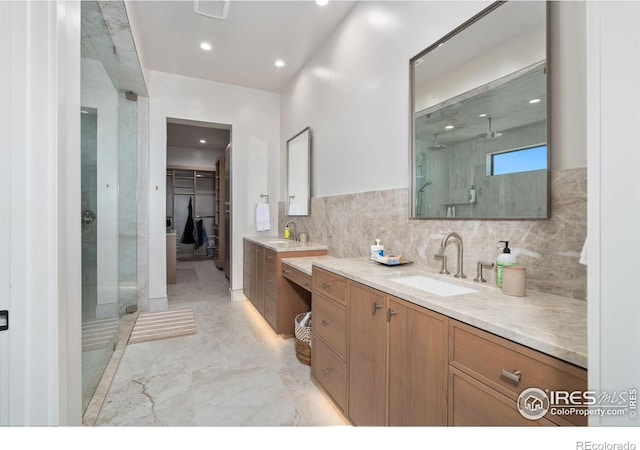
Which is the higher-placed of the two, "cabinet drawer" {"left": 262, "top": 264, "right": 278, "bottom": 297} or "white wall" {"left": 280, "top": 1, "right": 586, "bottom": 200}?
"white wall" {"left": 280, "top": 1, "right": 586, "bottom": 200}

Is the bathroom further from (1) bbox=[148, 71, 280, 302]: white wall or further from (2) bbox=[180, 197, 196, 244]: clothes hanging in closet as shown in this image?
(2) bbox=[180, 197, 196, 244]: clothes hanging in closet

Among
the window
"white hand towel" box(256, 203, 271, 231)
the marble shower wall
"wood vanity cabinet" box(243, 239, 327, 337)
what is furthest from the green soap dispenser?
"white hand towel" box(256, 203, 271, 231)

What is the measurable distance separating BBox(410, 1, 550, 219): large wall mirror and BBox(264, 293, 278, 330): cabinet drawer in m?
1.62

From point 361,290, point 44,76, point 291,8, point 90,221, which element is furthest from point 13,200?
point 291,8

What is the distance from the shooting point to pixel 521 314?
931 mm

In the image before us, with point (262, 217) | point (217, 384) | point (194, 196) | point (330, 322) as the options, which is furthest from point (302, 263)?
point (194, 196)

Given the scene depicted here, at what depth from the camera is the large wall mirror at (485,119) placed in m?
1.22

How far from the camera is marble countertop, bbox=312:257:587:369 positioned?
0.72 m

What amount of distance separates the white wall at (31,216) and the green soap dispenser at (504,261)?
5.19 feet

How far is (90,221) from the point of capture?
188 cm

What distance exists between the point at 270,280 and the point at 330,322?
1266 millimetres

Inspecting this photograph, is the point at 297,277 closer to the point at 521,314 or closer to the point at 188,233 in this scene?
the point at 521,314
